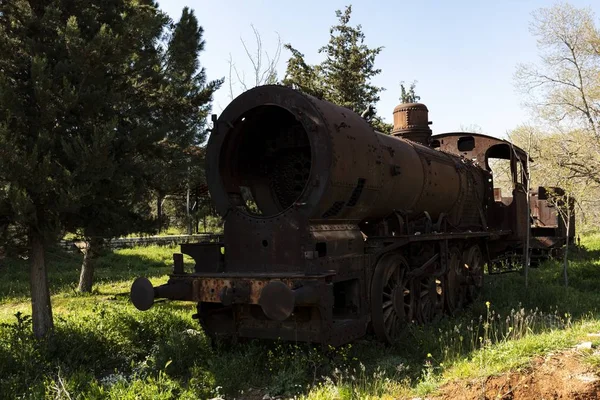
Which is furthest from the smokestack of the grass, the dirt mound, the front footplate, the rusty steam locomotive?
the dirt mound

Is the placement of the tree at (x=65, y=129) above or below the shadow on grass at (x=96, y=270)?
above

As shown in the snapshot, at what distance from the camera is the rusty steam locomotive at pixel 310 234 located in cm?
519


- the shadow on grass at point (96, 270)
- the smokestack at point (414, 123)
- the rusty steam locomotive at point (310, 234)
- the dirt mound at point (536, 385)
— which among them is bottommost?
the dirt mound at point (536, 385)

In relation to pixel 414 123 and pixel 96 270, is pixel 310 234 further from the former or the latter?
pixel 96 270

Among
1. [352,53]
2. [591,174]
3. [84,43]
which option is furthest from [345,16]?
[84,43]

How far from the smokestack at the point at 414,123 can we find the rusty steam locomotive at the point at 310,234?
6.76ft

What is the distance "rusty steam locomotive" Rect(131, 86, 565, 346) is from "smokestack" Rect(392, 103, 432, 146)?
2060mm

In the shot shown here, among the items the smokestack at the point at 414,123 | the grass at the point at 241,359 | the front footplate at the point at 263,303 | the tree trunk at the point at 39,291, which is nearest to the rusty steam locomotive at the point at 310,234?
the front footplate at the point at 263,303

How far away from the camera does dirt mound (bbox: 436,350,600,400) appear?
4.35 m

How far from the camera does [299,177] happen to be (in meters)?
6.20

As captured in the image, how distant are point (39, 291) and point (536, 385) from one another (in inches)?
244

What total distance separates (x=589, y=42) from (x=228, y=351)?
1718cm

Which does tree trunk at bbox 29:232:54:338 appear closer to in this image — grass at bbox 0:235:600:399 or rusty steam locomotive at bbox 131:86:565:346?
grass at bbox 0:235:600:399

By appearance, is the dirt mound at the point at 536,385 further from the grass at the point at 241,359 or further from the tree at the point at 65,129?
the tree at the point at 65,129
